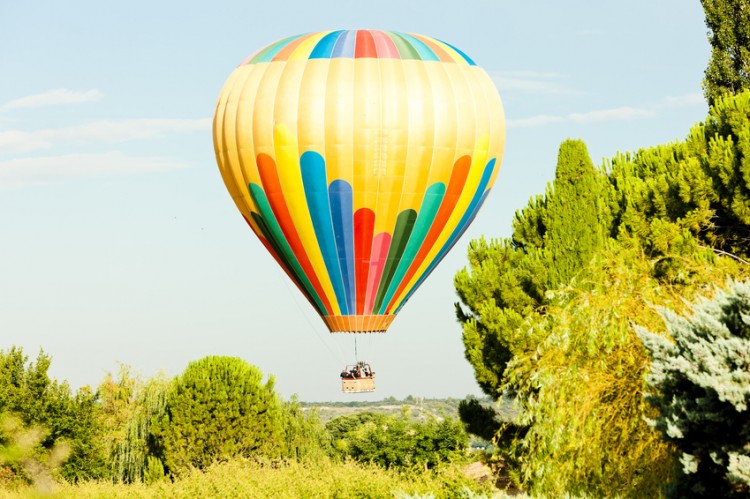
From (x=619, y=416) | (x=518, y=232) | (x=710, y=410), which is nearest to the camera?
(x=710, y=410)

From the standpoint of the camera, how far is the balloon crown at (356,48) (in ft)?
106

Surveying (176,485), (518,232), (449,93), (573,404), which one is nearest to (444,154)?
(449,93)

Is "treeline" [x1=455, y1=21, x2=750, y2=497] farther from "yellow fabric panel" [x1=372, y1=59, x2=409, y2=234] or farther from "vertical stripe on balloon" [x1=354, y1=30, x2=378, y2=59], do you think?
"vertical stripe on balloon" [x1=354, y1=30, x2=378, y2=59]

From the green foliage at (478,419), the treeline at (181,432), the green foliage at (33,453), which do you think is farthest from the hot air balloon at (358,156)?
the green foliage at (33,453)

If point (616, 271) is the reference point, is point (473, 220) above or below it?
above

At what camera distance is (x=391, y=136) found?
31.5m

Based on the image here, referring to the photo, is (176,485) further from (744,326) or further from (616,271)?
(744,326)

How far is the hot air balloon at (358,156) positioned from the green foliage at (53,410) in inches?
752

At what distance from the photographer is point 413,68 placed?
→ 32.2 meters

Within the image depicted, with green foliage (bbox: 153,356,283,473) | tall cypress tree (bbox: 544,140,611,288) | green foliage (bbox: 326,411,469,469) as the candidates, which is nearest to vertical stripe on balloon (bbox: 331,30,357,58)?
tall cypress tree (bbox: 544,140,611,288)

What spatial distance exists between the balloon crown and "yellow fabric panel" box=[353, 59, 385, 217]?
972 mm

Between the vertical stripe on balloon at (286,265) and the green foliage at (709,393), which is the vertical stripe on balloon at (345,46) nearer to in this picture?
the vertical stripe on balloon at (286,265)

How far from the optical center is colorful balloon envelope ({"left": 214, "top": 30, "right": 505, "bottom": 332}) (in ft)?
104

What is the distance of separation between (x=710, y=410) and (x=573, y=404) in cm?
446
